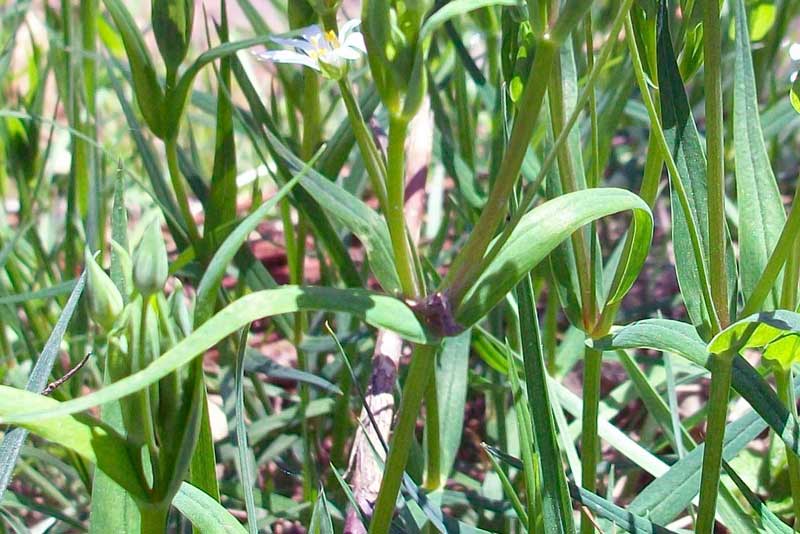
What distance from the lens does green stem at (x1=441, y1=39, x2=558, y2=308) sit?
51 centimetres

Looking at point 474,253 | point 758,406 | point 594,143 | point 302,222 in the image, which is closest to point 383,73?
point 474,253

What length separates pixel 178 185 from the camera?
0.85m

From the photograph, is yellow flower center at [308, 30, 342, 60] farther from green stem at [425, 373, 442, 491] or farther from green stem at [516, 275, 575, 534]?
green stem at [425, 373, 442, 491]

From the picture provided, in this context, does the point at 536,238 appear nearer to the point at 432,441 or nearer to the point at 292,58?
the point at 292,58

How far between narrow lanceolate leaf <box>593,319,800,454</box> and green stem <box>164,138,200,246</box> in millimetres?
418

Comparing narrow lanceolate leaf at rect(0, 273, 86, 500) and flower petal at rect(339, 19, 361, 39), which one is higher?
flower petal at rect(339, 19, 361, 39)

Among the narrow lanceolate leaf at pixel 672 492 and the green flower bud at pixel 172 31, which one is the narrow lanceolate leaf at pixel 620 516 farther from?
the green flower bud at pixel 172 31

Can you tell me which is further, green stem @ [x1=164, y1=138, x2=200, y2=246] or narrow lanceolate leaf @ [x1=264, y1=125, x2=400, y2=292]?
green stem @ [x1=164, y1=138, x2=200, y2=246]

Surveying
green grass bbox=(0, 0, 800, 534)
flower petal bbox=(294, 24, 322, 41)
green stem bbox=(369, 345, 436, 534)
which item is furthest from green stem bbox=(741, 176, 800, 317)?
flower petal bbox=(294, 24, 322, 41)

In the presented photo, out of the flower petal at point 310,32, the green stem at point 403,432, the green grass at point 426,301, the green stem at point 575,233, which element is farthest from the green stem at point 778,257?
the flower petal at point 310,32

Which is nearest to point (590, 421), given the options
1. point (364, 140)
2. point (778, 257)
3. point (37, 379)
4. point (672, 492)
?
point (672, 492)

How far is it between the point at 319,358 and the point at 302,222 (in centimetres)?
25

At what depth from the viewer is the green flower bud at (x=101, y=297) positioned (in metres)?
0.49

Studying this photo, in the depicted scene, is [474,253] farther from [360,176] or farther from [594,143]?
[360,176]
